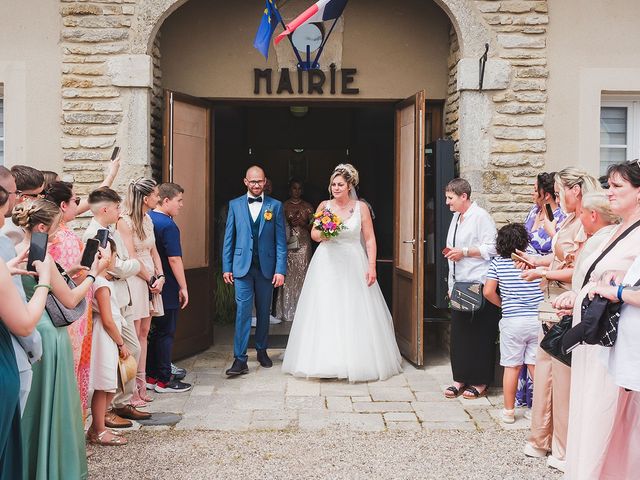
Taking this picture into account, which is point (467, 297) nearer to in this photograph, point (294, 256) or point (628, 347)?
point (628, 347)

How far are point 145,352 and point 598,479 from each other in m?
3.58

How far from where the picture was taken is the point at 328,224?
21.5 feet

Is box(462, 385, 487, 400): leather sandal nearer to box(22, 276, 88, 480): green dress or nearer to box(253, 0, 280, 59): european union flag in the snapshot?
box(22, 276, 88, 480): green dress

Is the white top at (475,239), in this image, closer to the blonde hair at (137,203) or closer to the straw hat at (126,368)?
the blonde hair at (137,203)

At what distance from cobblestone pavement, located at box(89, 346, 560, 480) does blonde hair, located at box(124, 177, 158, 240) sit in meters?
1.43

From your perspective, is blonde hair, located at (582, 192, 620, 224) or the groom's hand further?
the groom's hand

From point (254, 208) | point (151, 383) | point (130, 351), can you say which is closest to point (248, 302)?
point (254, 208)

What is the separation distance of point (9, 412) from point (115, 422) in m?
2.28

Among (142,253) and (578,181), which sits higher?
(578,181)

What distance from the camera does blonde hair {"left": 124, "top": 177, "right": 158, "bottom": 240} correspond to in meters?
5.40

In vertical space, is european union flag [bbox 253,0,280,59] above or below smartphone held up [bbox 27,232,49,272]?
above

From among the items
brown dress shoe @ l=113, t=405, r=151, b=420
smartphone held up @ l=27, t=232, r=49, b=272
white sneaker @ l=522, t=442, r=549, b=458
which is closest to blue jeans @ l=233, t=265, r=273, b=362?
brown dress shoe @ l=113, t=405, r=151, b=420

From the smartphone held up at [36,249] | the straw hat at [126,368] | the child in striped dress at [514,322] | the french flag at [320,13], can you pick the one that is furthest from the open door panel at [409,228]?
the smartphone held up at [36,249]

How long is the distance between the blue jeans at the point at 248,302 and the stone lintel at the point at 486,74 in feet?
8.83
